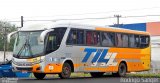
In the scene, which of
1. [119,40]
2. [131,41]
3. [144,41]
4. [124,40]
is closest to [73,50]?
[119,40]

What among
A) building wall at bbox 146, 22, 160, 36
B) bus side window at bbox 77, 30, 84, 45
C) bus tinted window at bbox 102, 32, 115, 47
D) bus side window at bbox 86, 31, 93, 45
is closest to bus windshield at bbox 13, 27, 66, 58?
bus side window at bbox 77, 30, 84, 45

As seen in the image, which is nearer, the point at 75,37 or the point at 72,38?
the point at 72,38

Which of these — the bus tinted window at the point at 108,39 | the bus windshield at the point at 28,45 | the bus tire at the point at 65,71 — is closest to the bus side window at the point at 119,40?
the bus tinted window at the point at 108,39

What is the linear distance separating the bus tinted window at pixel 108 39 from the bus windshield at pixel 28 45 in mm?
5491

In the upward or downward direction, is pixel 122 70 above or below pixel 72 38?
below

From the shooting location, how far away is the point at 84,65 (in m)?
25.8

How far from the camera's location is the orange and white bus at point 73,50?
901 inches

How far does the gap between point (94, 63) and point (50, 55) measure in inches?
172

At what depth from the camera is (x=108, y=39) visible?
91.9ft

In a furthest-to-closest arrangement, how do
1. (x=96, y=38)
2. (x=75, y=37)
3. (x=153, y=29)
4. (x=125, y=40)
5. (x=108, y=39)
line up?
(x=153, y=29), (x=125, y=40), (x=108, y=39), (x=96, y=38), (x=75, y=37)

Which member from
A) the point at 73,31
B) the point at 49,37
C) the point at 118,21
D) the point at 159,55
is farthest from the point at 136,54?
the point at 118,21

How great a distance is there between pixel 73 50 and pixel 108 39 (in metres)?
4.12

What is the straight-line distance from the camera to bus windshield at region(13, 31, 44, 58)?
75.0 ft

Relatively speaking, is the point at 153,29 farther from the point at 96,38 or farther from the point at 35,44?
the point at 35,44
